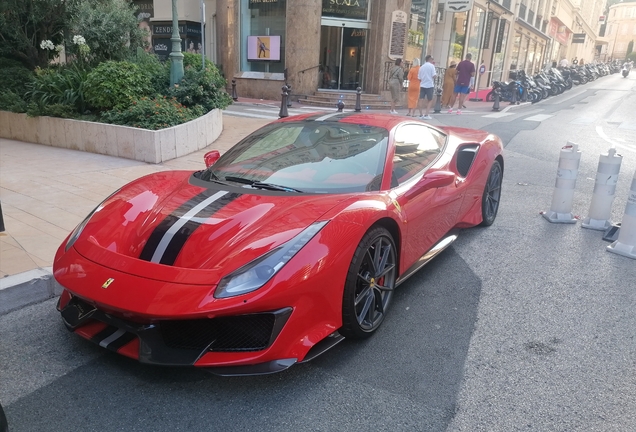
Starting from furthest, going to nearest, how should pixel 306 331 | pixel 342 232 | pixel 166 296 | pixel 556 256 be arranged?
pixel 556 256 < pixel 342 232 < pixel 306 331 < pixel 166 296

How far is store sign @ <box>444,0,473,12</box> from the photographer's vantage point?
1902 cm

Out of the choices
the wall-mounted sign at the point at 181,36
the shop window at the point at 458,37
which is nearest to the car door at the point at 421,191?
the wall-mounted sign at the point at 181,36

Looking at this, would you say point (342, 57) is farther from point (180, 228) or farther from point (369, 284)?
point (180, 228)

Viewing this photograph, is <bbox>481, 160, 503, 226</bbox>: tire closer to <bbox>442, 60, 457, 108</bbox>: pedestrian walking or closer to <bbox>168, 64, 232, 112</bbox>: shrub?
<bbox>168, 64, 232, 112</bbox>: shrub

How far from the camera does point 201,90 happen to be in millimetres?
10164

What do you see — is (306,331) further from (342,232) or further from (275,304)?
(342,232)

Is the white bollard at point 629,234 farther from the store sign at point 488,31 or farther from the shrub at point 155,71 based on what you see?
the store sign at point 488,31

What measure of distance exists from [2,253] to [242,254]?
2656 millimetres

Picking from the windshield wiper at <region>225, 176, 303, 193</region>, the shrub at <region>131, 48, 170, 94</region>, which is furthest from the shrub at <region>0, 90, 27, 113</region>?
the windshield wiper at <region>225, 176, 303, 193</region>

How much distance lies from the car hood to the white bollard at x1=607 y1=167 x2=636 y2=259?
324 centimetres

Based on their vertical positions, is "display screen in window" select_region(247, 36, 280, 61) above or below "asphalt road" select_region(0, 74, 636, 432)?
above

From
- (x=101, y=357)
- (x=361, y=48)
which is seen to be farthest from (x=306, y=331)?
(x=361, y=48)

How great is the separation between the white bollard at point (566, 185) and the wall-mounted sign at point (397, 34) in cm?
1523

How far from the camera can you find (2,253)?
4.04 meters
